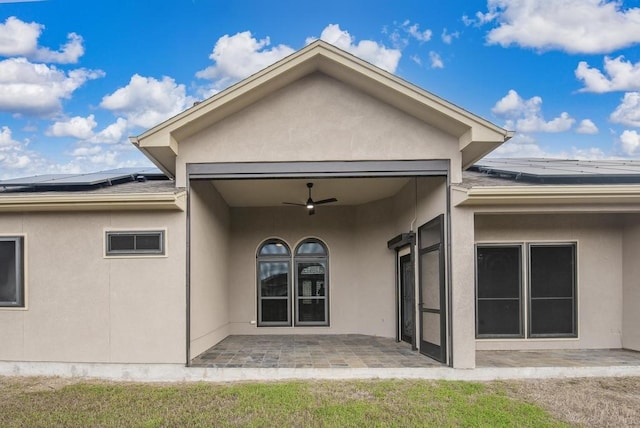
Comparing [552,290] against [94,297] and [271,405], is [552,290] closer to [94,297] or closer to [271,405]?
[271,405]

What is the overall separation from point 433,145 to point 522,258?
3.01 m

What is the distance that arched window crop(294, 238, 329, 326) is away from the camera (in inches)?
427

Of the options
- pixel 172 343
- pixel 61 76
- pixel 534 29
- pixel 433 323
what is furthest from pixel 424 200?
pixel 61 76

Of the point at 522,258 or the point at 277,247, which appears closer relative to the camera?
the point at 522,258

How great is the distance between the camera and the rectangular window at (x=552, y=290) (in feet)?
27.2

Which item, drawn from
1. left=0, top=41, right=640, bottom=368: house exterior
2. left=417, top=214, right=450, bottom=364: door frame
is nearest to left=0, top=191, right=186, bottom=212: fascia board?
left=0, top=41, right=640, bottom=368: house exterior

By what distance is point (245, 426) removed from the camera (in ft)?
15.5

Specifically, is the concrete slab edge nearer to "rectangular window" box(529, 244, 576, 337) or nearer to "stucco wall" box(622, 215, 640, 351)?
"rectangular window" box(529, 244, 576, 337)

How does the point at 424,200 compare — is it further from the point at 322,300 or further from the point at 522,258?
the point at 322,300

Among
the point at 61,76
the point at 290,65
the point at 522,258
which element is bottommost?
the point at 522,258

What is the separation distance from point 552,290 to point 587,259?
0.88 meters

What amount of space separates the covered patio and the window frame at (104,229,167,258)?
1.85 metres

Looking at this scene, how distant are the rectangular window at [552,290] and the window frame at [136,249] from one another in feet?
21.5

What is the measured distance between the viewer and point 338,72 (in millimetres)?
7008
